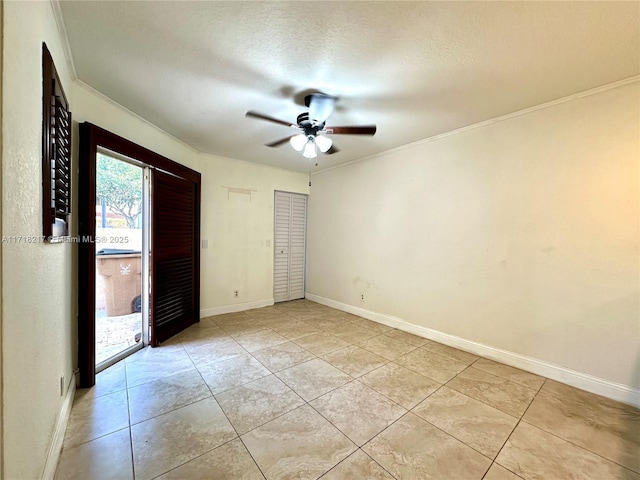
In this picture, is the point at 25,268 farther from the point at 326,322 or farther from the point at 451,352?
the point at 451,352

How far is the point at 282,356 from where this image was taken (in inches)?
110

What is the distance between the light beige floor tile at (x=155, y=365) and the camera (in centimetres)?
234

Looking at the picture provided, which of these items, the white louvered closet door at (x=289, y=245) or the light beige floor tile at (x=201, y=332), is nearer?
the light beige floor tile at (x=201, y=332)

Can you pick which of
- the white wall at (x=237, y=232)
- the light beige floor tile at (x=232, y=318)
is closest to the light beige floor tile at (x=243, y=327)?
the light beige floor tile at (x=232, y=318)

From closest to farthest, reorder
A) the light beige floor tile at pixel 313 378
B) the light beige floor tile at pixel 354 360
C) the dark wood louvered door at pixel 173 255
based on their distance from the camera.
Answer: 1. the light beige floor tile at pixel 313 378
2. the light beige floor tile at pixel 354 360
3. the dark wood louvered door at pixel 173 255

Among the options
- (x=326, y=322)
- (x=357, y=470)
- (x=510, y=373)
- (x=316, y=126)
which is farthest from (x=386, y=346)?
(x=316, y=126)

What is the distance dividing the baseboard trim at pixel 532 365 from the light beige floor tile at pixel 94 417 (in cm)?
314

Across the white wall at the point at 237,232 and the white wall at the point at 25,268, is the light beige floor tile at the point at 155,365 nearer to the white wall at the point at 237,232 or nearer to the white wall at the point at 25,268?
the white wall at the point at 25,268

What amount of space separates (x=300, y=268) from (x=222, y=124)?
3.13 metres

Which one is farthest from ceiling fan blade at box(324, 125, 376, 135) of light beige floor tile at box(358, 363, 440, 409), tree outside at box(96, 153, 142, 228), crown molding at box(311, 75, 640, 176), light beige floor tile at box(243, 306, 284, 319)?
light beige floor tile at box(243, 306, 284, 319)

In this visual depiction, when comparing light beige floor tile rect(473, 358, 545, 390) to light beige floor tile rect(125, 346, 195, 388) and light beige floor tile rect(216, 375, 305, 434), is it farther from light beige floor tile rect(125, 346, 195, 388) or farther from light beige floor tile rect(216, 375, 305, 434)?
light beige floor tile rect(125, 346, 195, 388)

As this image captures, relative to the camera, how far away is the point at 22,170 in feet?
3.43

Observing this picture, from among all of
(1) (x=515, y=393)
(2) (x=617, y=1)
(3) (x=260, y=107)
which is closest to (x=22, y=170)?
(3) (x=260, y=107)

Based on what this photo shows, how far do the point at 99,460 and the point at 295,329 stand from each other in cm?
232
